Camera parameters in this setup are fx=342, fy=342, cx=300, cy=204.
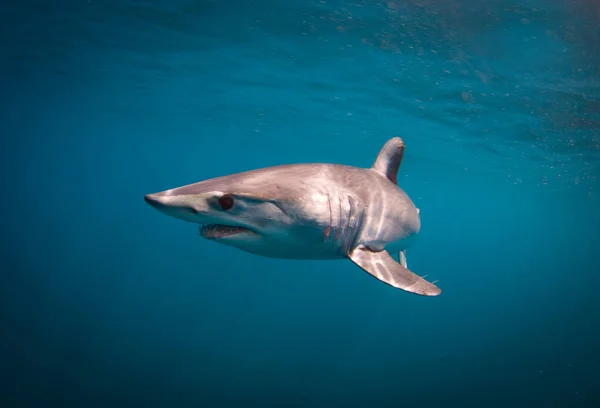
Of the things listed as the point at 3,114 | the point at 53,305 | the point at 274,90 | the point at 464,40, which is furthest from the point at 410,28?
the point at 3,114

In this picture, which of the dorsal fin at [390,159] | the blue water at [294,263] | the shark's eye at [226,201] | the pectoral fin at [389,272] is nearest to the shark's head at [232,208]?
the shark's eye at [226,201]

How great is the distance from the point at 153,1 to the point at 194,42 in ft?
10.2

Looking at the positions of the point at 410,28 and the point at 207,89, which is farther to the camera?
the point at 207,89

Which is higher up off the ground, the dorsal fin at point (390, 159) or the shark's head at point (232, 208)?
the dorsal fin at point (390, 159)

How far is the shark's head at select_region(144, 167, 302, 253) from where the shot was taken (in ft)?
8.30

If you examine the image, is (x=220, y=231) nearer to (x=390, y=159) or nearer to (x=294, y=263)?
(x=390, y=159)

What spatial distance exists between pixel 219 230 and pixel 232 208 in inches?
12.9

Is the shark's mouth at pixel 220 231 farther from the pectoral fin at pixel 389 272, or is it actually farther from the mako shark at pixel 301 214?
the pectoral fin at pixel 389 272

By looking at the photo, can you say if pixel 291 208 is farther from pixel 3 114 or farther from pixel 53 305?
pixel 3 114

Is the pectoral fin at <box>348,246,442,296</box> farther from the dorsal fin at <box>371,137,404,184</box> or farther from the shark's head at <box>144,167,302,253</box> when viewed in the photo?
the dorsal fin at <box>371,137,404,184</box>

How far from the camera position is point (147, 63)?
1791cm

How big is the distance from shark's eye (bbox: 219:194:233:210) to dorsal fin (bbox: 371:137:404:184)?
10.5 ft

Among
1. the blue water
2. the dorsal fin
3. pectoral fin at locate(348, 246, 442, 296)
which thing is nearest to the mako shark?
pectoral fin at locate(348, 246, 442, 296)

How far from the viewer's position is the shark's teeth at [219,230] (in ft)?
9.53
